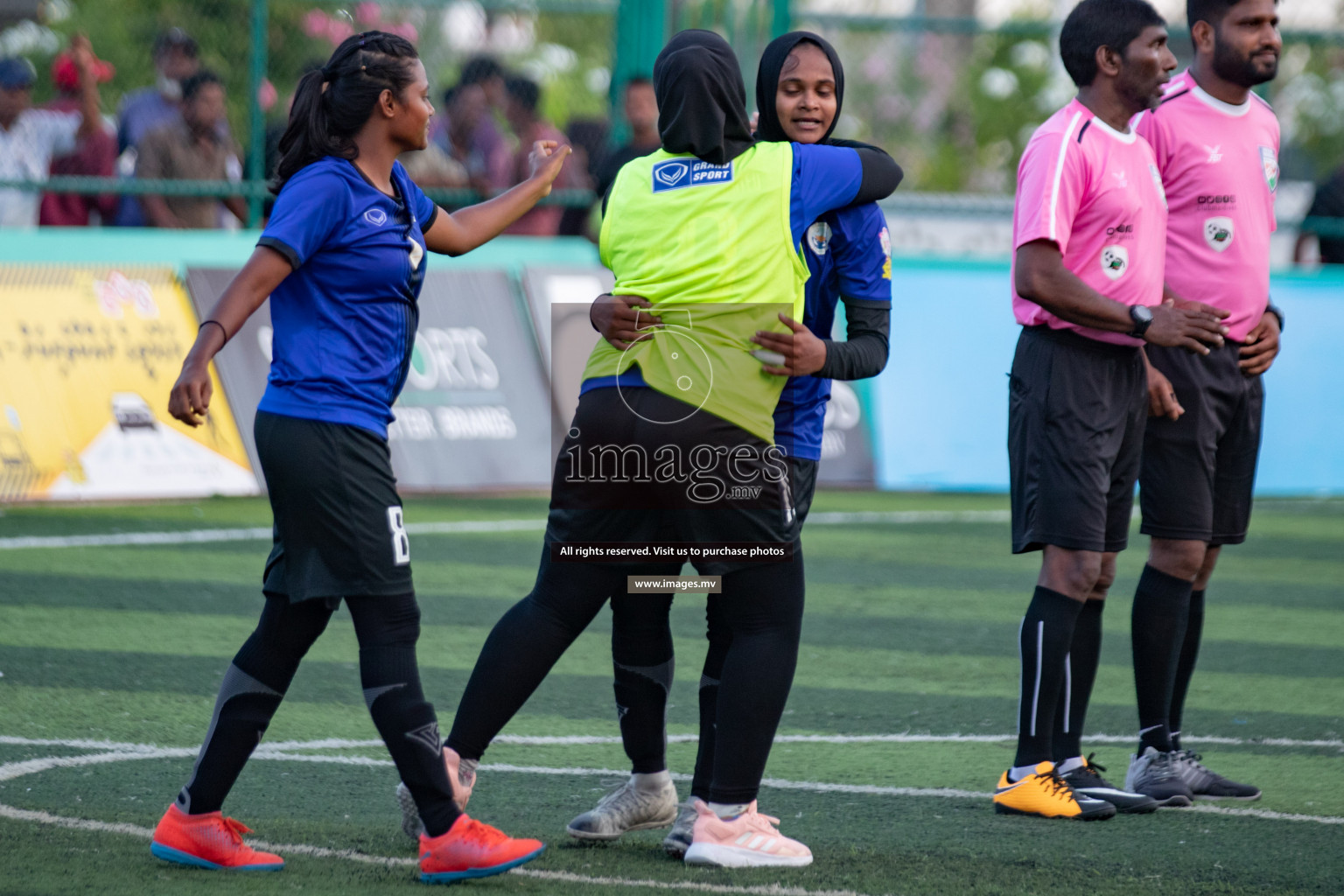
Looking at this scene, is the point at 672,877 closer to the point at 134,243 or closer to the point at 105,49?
the point at 134,243

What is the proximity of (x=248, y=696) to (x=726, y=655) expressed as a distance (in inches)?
42.5

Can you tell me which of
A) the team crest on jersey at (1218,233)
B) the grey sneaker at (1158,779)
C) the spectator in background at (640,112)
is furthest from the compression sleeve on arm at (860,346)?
the spectator in background at (640,112)

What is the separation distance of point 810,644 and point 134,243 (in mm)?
5414

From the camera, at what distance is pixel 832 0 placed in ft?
43.3

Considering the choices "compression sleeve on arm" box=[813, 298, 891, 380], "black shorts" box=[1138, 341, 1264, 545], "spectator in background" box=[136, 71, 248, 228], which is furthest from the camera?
"spectator in background" box=[136, 71, 248, 228]

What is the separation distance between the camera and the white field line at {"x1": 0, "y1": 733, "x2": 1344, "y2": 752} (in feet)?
16.5

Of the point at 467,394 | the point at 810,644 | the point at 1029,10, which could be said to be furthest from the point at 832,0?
the point at 810,644

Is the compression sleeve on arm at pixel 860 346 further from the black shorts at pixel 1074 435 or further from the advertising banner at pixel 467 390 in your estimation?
the advertising banner at pixel 467 390

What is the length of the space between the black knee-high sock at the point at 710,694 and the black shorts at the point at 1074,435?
2.97ft

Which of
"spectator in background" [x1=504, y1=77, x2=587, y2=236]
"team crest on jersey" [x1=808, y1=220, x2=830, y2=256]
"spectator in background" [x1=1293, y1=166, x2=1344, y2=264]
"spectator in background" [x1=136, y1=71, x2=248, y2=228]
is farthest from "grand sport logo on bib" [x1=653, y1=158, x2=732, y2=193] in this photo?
"spectator in background" [x1=1293, y1=166, x2=1344, y2=264]

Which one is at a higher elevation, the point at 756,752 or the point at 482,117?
the point at 482,117

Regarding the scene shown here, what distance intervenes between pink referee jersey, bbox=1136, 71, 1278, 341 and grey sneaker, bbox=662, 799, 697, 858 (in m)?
2.05

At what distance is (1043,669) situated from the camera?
4.64 metres

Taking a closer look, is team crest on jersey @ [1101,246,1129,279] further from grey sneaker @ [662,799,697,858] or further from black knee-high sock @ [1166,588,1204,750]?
grey sneaker @ [662,799,697,858]
